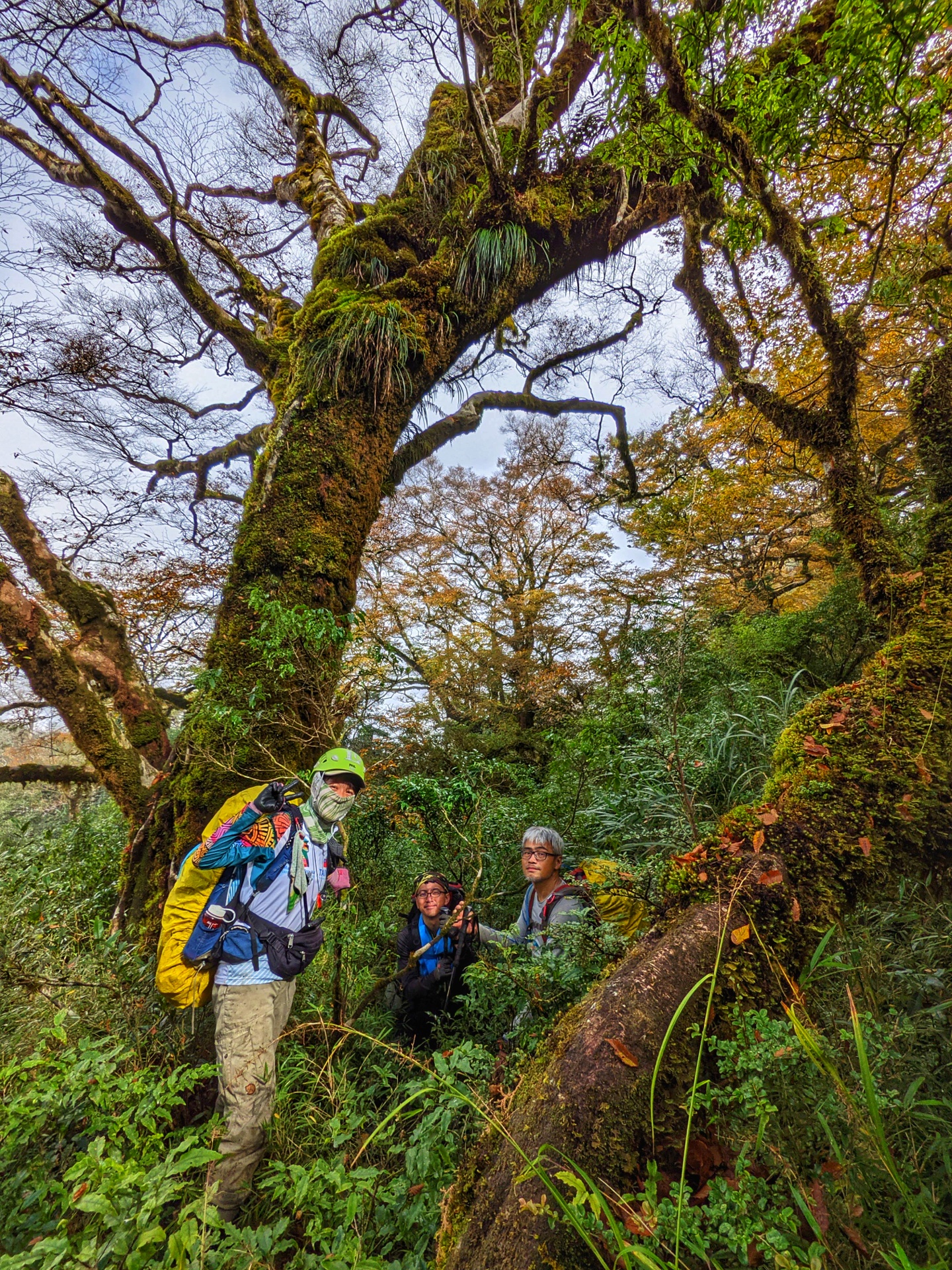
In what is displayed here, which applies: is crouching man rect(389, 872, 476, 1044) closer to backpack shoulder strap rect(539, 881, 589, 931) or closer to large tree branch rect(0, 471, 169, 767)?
backpack shoulder strap rect(539, 881, 589, 931)

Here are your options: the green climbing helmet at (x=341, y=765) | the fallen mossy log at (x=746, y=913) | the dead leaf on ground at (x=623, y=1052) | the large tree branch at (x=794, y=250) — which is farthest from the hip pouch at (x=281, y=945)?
the large tree branch at (x=794, y=250)

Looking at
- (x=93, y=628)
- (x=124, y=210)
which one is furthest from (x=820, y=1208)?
(x=124, y=210)

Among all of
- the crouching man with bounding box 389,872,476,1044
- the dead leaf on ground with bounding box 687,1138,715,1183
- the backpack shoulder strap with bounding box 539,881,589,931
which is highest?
the dead leaf on ground with bounding box 687,1138,715,1183

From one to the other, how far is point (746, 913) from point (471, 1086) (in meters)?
1.16

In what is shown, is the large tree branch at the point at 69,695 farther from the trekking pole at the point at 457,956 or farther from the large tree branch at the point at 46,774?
the trekking pole at the point at 457,956

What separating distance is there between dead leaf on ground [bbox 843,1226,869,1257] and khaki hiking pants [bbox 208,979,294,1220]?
2080 mm

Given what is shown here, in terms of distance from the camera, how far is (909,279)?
3.04m

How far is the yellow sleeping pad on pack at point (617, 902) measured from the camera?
192cm

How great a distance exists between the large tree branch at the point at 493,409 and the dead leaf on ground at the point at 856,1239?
5506mm

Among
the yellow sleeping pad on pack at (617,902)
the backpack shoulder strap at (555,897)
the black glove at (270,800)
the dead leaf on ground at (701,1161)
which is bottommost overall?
the backpack shoulder strap at (555,897)

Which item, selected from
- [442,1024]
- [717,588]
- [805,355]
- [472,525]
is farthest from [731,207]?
[472,525]

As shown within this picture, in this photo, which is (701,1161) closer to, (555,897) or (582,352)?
(555,897)

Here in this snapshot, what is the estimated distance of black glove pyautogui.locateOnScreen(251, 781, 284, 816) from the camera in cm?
221

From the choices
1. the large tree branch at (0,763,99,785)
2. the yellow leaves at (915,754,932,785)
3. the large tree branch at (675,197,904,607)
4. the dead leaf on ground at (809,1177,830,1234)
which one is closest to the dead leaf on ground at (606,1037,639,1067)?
the dead leaf on ground at (809,1177,830,1234)
